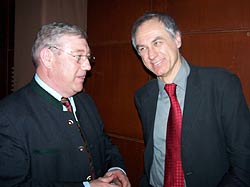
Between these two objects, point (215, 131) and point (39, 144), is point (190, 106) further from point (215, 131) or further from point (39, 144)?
point (39, 144)

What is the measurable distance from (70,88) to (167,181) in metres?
0.95

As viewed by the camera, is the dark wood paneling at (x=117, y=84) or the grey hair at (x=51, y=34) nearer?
the grey hair at (x=51, y=34)

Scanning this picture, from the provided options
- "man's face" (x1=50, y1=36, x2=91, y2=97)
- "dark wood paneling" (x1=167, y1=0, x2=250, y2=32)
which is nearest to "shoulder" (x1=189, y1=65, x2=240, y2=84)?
"dark wood paneling" (x1=167, y1=0, x2=250, y2=32)

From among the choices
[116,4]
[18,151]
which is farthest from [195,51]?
[18,151]

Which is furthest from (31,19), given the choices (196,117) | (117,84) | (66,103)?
(196,117)

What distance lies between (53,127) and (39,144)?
0.14 m

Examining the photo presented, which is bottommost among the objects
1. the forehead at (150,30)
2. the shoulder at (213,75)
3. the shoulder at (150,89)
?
the shoulder at (150,89)

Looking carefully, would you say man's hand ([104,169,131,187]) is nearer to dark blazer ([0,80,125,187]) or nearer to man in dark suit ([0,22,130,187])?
man in dark suit ([0,22,130,187])

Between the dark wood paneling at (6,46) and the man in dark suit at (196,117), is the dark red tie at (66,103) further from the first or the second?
the dark wood paneling at (6,46)

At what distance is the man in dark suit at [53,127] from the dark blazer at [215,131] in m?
0.56

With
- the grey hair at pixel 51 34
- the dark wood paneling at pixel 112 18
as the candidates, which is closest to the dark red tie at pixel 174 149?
Result: the grey hair at pixel 51 34

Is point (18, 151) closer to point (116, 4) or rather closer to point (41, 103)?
point (41, 103)

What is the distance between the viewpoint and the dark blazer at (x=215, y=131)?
4.51 ft

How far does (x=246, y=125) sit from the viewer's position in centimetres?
138
